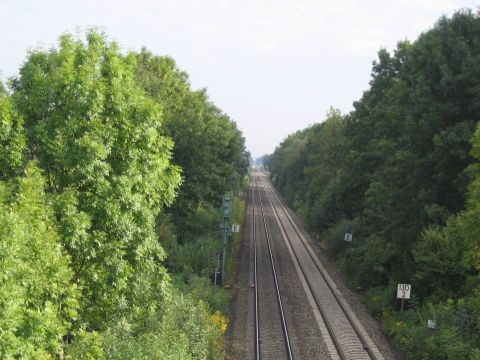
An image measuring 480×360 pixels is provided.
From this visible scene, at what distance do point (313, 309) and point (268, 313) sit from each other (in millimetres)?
2634

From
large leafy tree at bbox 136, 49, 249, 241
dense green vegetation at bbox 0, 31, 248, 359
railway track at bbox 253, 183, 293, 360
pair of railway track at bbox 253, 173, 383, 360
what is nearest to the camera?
dense green vegetation at bbox 0, 31, 248, 359

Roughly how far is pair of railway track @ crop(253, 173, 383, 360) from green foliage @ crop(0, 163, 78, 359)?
36.8 ft

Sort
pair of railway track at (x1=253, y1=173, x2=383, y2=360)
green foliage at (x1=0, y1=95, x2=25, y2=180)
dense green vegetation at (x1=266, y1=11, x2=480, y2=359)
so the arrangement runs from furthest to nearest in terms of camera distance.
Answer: pair of railway track at (x1=253, y1=173, x2=383, y2=360), dense green vegetation at (x1=266, y1=11, x2=480, y2=359), green foliage at (x1=0, y1=95, x2=25, y2=180)

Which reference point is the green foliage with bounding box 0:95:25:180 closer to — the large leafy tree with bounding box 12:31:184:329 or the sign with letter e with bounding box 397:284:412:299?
the large leafy tree with bounding box 12:31:184:329

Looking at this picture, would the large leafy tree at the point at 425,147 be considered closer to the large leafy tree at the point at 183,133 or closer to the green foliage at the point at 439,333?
the green foliage at the point at 439,333

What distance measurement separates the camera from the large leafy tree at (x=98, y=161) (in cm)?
1370

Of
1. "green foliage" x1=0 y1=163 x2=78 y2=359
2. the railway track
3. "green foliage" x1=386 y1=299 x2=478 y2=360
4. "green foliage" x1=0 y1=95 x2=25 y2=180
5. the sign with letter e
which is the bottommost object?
the railway track

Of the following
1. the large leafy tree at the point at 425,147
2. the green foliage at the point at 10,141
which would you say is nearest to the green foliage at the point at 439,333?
the large leafy tree at the point at 425,147

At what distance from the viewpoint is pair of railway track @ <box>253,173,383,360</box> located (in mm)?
22067

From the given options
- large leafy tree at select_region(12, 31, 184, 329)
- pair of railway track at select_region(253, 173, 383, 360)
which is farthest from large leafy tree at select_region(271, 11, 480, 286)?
large leafy tree at select_region(12, 31, 184, 329)

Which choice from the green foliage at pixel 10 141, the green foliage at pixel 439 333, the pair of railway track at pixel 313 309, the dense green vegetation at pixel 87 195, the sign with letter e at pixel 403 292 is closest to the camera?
the dense green vegetation at pixel 87 195

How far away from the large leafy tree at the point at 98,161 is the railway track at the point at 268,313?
24.7ft

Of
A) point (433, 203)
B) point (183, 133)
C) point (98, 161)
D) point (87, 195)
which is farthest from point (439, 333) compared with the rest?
point (183, 133)

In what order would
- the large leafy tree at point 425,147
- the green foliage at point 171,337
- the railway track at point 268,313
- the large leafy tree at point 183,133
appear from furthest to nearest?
the large leafy tree at point 183,133 < the large leafy tree at point 425,147 < the railway track at point 268,313 < the green foliage at point 171,337
